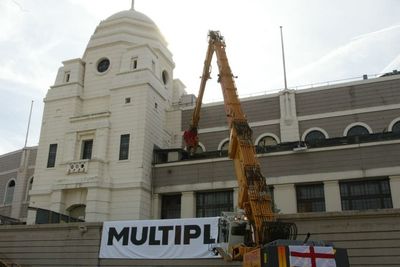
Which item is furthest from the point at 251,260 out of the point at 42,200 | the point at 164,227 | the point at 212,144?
the point at 42,200

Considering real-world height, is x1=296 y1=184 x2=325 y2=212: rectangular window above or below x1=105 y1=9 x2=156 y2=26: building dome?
below

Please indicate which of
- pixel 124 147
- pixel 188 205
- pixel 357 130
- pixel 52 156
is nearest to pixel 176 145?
pixel 124 147

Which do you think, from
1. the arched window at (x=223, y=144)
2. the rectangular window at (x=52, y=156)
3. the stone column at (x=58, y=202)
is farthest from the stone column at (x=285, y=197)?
the rectangular window at (x=52, y=156)

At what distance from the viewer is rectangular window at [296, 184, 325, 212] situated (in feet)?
101

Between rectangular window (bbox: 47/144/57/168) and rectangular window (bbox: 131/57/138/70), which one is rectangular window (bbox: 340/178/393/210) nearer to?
rectangular window (bbox: 131/57/138/70)

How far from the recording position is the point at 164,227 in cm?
2464

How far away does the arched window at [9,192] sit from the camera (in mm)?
49969

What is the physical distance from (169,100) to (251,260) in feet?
90.7

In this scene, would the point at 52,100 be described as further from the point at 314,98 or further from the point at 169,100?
the point at 314,98

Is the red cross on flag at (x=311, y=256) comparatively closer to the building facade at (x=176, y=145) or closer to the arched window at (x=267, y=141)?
the building facade at (x=176, y=145)

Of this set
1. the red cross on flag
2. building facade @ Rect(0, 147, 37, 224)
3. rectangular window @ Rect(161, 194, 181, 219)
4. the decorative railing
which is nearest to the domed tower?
the decorative railing

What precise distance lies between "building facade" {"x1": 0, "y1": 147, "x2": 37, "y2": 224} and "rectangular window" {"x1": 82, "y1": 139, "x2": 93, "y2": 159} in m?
14.6

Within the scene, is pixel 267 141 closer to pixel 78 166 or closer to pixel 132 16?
pixel 78 166

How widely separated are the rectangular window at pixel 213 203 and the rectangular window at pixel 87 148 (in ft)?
34.6
